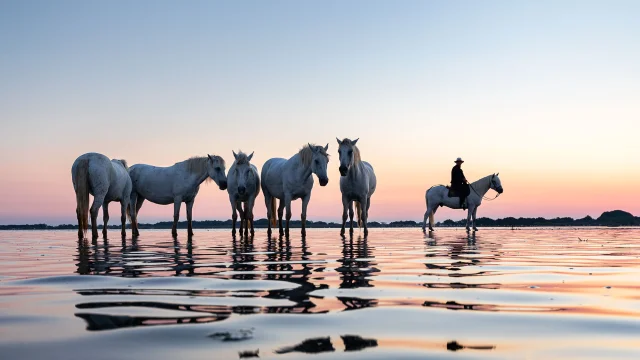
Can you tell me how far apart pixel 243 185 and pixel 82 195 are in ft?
14.7

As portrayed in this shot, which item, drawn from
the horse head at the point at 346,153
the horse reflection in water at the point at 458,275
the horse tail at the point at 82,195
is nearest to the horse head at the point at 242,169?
the horse head at the point at 346,153

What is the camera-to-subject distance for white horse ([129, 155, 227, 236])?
1961 centimetres

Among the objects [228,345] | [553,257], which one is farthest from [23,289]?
[553,257]

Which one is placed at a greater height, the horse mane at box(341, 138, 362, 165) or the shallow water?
the horse mane at box(341, 138, 362, 165)

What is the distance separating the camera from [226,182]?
1928 centimetres

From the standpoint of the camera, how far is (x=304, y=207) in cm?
1769

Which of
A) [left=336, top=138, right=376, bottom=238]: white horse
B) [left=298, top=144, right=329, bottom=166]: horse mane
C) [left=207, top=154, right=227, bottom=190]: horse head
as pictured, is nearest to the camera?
[left=298, top=144, right=329, bottom=166]: horse mane

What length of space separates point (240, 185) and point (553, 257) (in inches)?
412

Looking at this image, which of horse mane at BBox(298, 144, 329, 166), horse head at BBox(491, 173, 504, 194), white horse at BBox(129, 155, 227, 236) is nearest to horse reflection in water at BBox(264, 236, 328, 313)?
horse mane at BBox(298, 144, 329, 166)

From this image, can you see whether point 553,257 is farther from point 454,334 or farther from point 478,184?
point 478,184

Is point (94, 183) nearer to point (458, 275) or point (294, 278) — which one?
point (294, 278)

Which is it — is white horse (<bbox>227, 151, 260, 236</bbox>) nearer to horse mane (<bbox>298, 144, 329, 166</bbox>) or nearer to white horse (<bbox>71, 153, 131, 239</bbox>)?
horse mane (<bbox>298, 144, 329, 166</bbox>)

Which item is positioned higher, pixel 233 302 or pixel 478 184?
pixel 478 184

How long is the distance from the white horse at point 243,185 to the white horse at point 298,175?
0.55 meters
